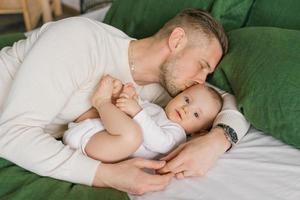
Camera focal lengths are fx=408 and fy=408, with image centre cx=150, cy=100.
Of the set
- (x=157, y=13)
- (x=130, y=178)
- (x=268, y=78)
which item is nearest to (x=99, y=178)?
(x=130, y=178)

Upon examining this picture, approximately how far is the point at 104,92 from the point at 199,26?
1.33ft

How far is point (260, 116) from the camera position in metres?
1.20

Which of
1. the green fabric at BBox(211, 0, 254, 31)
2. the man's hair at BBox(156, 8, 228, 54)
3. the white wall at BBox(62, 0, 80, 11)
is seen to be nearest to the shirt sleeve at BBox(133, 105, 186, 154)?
the man's hair at BBox(156, 8, 228, 54)

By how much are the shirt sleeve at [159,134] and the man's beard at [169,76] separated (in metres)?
0.13

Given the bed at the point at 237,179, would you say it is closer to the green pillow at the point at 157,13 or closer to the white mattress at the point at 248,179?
the white mattress at the point at 248,179

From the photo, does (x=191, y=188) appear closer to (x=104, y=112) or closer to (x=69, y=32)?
(x=104, y=112)

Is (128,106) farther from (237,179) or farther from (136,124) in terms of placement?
(237,179)

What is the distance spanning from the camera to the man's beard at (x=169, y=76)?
→ 1354 mm

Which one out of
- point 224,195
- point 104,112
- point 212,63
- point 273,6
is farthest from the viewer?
point 273,6

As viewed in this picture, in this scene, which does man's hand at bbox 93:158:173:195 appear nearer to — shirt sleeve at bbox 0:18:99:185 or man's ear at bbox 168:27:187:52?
shirt sleeve at bbox 0:18:99:185

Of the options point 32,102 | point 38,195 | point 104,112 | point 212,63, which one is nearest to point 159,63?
point 212,63

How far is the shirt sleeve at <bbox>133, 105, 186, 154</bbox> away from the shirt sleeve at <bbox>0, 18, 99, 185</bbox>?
17 centimetres

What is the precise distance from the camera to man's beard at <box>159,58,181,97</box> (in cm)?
135

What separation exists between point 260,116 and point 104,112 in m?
0.46
